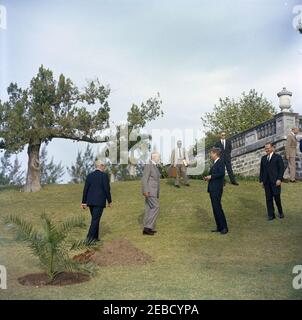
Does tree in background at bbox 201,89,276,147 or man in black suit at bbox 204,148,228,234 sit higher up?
tree in background at bbox 201,89,276,147

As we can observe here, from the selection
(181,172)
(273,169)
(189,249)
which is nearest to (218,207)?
(189,249)

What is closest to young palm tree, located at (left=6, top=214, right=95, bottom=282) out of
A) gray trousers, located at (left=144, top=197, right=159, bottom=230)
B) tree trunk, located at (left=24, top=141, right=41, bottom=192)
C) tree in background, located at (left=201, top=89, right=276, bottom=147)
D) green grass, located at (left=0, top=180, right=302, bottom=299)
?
green grass, located at (left=0, top=180, right=302, bottom=299)

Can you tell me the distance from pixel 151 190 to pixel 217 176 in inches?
57.8

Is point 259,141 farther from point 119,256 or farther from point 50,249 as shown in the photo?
point 50,249

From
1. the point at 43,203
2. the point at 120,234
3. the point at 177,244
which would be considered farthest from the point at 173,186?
the point at 177,244

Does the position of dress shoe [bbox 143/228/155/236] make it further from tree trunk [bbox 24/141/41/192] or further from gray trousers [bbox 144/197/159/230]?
tree trunk [bbox 24/141/41/192]

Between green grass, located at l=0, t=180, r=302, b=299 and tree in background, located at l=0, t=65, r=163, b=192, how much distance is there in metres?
3.13

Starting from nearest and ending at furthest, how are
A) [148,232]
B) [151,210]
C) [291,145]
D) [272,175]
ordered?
1. [151,210]
2. [148,232]
3. [272,175]
4. [291,145]

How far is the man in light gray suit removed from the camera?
1009 centimetres

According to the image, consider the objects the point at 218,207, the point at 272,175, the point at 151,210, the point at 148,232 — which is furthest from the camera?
the point at 272,175

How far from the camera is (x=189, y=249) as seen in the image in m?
9.01

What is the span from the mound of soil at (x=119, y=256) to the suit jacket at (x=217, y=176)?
2.29 m
